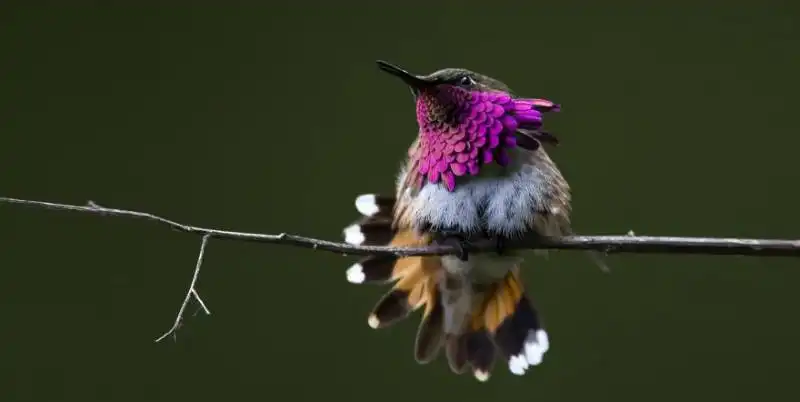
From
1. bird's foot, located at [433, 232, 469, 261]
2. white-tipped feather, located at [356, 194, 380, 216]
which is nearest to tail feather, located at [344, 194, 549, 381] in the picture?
white-tipped feather, located at [356, 194, 380, 216]

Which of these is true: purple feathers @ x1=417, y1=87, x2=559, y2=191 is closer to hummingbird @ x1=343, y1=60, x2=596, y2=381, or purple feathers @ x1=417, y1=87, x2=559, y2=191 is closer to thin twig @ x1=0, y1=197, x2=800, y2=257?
hummingbird @ x1=343, y1=60, x2=596, y2=381

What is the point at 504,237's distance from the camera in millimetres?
1165

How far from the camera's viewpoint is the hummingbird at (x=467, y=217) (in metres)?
1.13

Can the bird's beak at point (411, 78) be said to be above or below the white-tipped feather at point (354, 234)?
above

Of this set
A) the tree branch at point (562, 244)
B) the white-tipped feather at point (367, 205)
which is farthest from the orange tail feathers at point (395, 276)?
the tree branch at point (562, 244)

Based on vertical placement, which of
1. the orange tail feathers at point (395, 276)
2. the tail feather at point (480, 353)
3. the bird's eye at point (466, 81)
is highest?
the bird's eye at point (466, 81)

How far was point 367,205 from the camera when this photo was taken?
52.4 inches

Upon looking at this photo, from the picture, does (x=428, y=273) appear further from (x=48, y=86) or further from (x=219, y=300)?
(x=48, y=86)

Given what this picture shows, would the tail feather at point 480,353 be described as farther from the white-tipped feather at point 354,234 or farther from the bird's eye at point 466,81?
the bird's eye at point 466,81

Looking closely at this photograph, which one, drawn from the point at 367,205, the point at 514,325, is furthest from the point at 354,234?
the point at 514,325

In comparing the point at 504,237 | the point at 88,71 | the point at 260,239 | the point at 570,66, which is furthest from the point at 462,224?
the point at 88,71

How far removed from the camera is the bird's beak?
1.00 meters

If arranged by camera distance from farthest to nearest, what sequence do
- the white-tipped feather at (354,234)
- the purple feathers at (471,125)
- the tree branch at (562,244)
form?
1. the white-tipped feather at (354,234)
2. the purple feathers at (471,125)
3. the tree branch at (562,244)

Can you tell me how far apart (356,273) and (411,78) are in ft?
1.17
